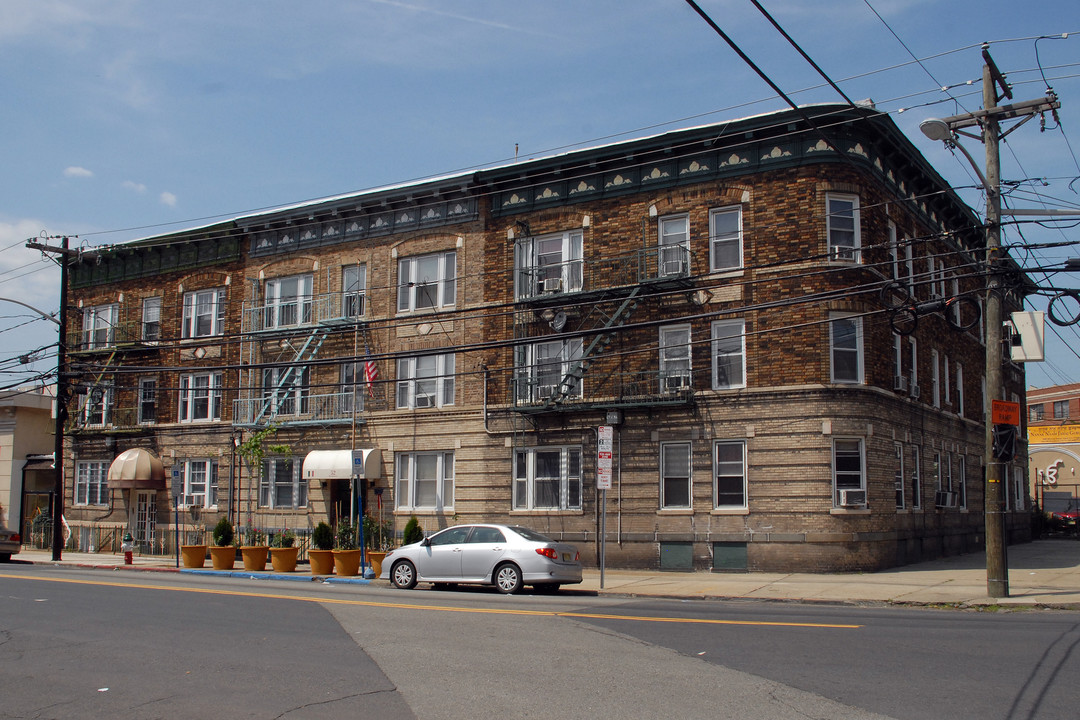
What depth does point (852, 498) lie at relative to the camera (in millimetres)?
23422

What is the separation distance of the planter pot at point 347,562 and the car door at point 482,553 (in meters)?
5.66

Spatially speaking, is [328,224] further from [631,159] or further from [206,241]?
[631,159]

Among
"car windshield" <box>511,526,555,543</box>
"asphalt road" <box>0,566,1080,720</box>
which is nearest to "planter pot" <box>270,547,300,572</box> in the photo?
"car windshield" <box>511,526,555,543</box>

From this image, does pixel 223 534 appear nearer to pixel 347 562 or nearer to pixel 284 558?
pixel 284 558

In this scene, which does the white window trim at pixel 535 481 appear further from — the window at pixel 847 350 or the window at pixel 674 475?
the window at pixel 847 350

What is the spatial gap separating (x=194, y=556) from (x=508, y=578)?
13201 mm

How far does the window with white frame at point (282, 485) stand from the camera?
31734mm

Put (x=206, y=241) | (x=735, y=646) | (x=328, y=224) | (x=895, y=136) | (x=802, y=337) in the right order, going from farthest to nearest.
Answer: (x=206, y=241), (x=328, y=224), (x=895, y=136), (x=802, y=337), (x=735, y=646)

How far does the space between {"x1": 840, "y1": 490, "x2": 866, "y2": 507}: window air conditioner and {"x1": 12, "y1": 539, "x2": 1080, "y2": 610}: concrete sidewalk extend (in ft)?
5.56

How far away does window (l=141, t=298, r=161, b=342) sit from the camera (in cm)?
3591

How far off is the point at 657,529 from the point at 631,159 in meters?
10.0

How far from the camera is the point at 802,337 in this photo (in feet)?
77.9

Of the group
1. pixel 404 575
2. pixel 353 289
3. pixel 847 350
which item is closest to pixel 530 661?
pixel 404 575

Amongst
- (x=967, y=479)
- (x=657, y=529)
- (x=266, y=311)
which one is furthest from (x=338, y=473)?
(x=967, y=479)
